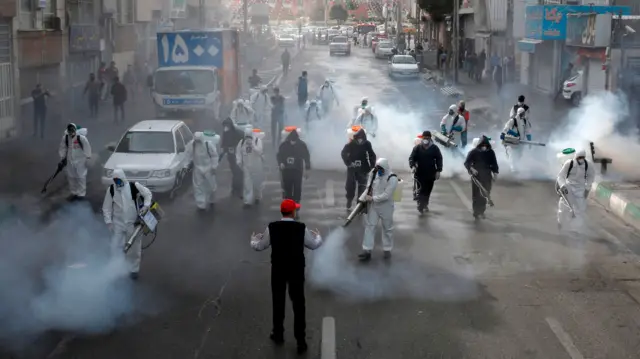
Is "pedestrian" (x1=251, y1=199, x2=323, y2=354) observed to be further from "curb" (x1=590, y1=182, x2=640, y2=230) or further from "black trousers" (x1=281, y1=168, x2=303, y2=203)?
"curb" (x1=590, y1=182, x2=640, y2=230)

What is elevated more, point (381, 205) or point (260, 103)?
point (260, 103)

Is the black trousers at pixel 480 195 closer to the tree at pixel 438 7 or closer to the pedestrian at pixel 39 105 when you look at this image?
the pedestrian at pixel 39 105

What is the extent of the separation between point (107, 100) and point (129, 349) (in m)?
31.3

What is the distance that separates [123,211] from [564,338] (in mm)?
5568

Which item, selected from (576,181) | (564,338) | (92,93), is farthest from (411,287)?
(92,93)

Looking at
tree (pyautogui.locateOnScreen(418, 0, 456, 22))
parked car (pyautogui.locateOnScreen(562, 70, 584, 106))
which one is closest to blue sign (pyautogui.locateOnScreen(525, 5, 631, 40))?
parked car (pyautogui.locateOnScreen(562, 70, 584, 106))

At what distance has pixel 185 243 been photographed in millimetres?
14266

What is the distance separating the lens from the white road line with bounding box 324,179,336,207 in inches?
688

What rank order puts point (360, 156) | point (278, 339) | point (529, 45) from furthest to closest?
point (529, 45)
point (360, 156)
point (278, 339)

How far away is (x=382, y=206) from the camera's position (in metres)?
12.8

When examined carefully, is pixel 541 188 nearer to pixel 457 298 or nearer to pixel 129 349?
pixel 457 298

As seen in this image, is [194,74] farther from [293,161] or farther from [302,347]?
[302,347]

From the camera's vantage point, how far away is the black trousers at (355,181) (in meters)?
16.0

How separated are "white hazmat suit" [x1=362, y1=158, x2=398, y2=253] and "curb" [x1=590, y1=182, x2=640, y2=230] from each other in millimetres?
5001
